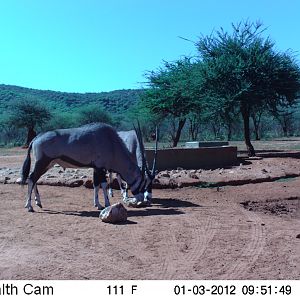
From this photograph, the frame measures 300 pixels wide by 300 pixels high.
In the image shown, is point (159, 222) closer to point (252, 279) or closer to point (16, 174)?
point (252, 279)

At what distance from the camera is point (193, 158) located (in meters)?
18.5

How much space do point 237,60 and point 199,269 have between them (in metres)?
18.8

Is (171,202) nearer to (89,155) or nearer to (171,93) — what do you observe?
(89,155)

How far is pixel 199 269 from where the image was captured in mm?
6625

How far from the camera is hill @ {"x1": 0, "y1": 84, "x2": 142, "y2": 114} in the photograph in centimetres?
8106

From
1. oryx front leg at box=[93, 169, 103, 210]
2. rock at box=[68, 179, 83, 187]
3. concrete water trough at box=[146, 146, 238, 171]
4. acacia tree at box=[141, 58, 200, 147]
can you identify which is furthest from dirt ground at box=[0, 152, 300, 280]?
acacia tree at box=[141, 58, 200, 147]

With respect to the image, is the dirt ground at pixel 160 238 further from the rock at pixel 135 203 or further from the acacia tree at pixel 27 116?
the acacia tree at pixel 27 116

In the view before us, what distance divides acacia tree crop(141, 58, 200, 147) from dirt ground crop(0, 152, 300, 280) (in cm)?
1464

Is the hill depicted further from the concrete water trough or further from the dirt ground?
the dirt ground

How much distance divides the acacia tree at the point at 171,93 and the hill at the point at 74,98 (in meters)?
46.9

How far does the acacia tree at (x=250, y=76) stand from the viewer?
23.8 m

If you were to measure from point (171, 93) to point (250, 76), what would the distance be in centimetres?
556

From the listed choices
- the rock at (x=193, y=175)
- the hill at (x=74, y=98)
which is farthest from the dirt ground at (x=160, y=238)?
the hill at (x=74, y=98)

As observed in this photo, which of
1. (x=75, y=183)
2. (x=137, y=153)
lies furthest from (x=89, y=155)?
(x=75, y=183)
